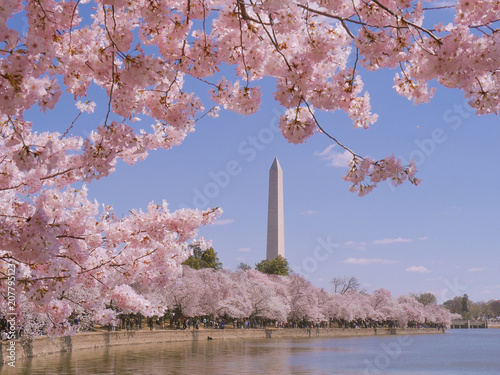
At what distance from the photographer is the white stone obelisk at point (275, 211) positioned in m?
50.2

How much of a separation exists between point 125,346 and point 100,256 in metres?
21.0

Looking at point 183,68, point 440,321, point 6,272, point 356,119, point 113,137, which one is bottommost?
point 440,321

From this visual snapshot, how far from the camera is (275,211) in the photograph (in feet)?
165

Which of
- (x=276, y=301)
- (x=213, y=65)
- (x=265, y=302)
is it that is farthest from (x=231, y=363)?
(x=276, y=301)

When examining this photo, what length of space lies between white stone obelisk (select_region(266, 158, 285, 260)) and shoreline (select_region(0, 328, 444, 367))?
30.4ft

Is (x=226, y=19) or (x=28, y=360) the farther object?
(x=28, y=360)

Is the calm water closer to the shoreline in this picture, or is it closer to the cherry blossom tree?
the shoreline

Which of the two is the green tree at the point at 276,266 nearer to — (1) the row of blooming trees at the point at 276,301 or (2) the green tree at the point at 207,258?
(1) the row of blooming trees at the point at 276,301

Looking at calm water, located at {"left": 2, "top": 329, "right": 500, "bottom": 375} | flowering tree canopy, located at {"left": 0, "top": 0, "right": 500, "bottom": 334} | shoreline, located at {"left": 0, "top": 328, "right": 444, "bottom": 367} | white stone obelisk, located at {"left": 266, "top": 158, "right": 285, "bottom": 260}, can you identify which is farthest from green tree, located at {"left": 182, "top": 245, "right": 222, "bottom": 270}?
flowering tree canopy, located at {"left": 0, "top": 0, "right": 500, "bottom": 334}

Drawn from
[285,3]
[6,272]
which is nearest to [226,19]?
[285,3]

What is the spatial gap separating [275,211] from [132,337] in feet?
78.0

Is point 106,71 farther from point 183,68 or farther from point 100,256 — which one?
point 100,256

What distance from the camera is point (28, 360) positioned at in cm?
1916

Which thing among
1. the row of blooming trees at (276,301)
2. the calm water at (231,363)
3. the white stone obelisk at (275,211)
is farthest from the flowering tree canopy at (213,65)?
the white stone obelisk at (275,211)
